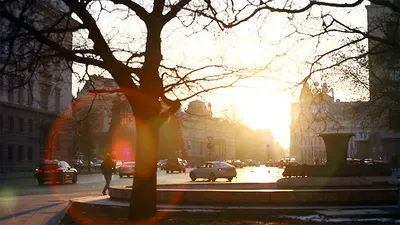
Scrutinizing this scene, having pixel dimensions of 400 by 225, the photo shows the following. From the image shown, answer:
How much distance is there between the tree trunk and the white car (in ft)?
108

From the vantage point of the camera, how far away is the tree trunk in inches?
524

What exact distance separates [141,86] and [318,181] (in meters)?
11.8

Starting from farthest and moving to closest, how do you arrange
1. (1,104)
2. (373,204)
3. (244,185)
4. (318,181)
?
(1,104) → (244,185) → (318,181) → (373,204)

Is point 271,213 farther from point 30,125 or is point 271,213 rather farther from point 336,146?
point 30,125

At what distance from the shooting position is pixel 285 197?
1688cm

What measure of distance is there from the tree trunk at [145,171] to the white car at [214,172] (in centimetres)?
3287

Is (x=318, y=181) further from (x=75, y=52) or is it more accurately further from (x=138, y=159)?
(x=75, y=52)

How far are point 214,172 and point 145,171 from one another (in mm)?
33166

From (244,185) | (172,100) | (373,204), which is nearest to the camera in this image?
(172,100)

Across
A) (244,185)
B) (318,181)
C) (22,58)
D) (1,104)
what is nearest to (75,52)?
(22,58)

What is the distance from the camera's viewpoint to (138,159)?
13.3 meters

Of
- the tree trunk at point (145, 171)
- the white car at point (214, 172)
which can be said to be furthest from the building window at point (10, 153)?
the tree trunk at point (145, 171)

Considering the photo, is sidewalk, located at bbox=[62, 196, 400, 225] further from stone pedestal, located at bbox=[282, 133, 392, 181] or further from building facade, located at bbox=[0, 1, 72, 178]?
building facade, located at bbox=[0, 1, 72, 178]

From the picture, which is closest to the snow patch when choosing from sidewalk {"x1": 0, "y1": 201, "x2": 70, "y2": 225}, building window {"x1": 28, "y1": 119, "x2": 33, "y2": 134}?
sidewalk {"x1": 0, "y1": 201, "x2": 70, "y2": 225}
